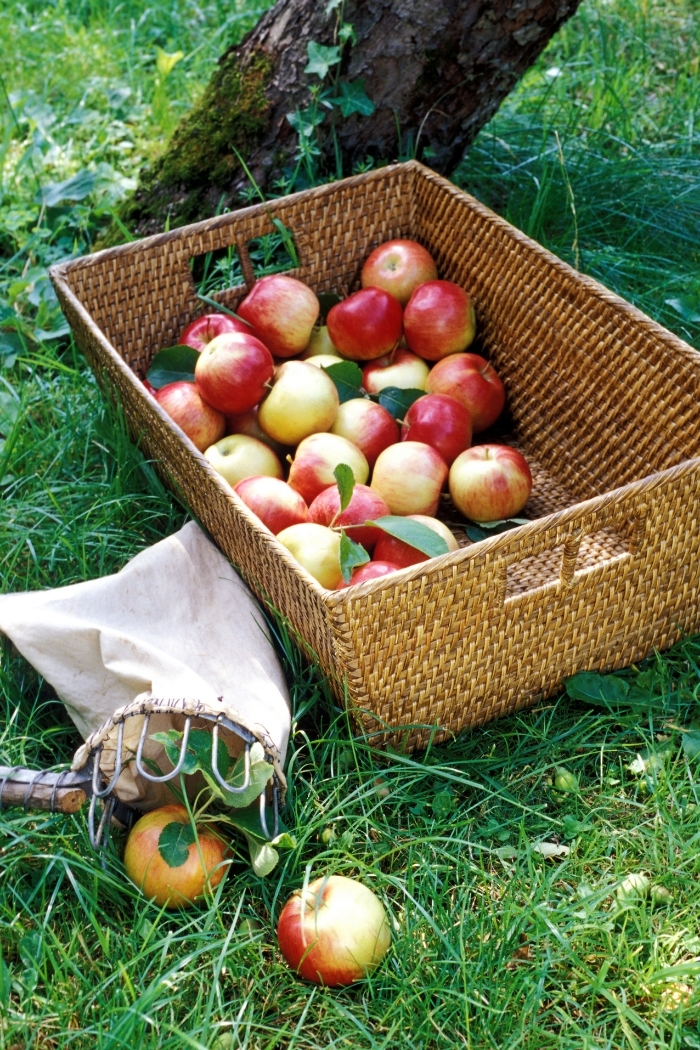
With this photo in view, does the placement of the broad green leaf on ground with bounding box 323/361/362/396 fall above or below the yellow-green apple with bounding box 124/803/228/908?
above

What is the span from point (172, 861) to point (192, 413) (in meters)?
0.90

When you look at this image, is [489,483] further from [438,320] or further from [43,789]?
[43,789]

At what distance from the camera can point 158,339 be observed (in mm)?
2391

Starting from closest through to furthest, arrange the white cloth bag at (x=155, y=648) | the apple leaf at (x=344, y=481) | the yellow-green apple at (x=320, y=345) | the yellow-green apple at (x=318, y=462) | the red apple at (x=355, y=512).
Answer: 1. the white cloth bag at (x=155, y=648)
2. the apple leaf at (x=344, y=481)
3. the red apple at (x=355, y=512)
4. the yellow-green apple at (x=318, y=462)
5. the yellow-green apple at (x=320, y=345)

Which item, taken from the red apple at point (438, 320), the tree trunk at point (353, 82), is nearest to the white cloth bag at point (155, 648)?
the red apple at point (438, 320)

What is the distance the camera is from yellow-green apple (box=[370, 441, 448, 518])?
197 centimetres

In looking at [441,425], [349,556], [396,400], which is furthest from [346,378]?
[349,556]

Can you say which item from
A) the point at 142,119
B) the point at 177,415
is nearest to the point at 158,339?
the point at 177,415

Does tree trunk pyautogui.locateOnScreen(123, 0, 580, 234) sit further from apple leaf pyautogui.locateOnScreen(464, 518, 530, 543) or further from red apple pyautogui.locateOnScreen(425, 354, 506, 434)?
apple leaf pyautogui.locateOnScreen(464, 518, 530, 543)

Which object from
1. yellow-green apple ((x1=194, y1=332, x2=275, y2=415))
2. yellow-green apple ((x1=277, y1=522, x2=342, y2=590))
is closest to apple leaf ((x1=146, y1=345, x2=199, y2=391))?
yellow-green apple ((x1=194, y1=332, x2=275, y2=415))

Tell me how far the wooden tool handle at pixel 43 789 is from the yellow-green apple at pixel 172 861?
10 cm

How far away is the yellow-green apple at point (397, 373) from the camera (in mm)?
2260

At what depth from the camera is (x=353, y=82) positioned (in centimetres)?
251

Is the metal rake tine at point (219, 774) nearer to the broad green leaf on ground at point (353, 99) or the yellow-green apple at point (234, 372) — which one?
the yellow-green apple at point (234, 372)
